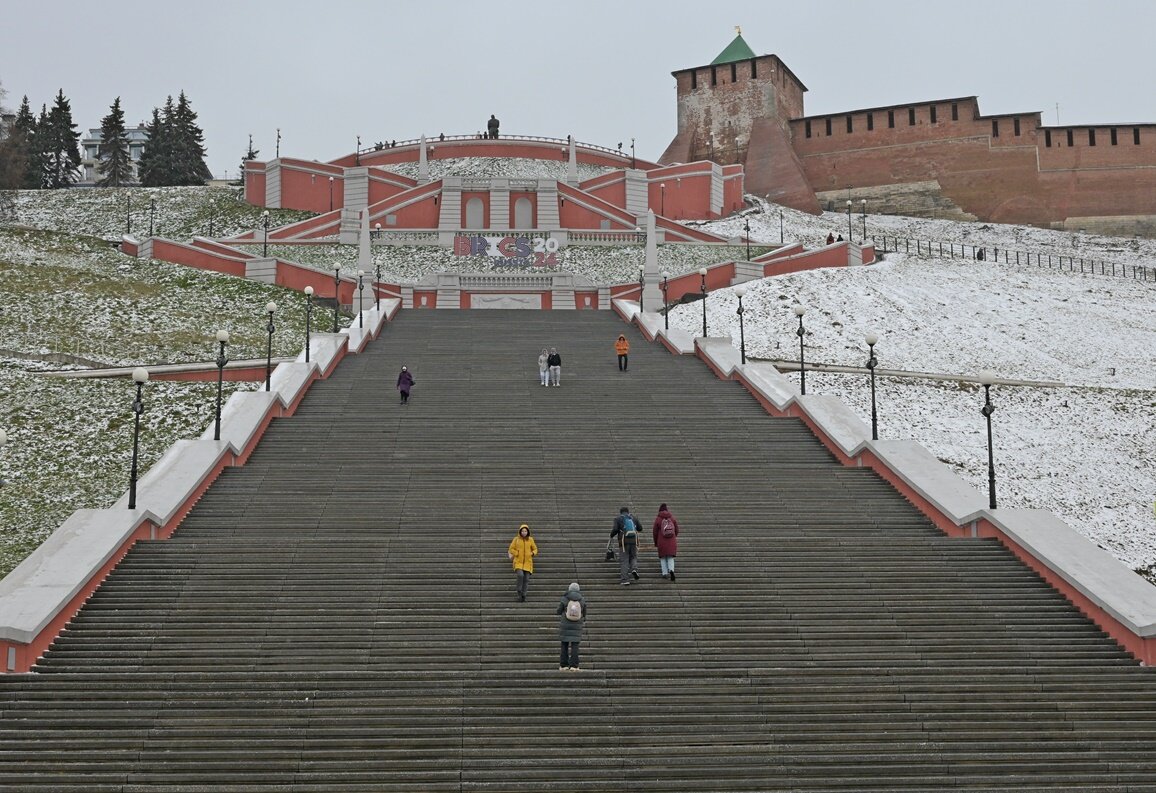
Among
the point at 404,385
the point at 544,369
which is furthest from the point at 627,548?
the point at 544,369

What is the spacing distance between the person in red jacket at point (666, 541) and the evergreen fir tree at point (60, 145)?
2786 inches

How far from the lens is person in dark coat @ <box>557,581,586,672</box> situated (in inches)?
431

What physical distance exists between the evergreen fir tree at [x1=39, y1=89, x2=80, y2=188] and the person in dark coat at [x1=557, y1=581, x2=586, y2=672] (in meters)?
72.2

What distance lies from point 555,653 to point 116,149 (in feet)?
228

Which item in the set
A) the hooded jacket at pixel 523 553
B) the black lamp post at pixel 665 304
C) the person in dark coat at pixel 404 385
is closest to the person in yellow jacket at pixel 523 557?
the hooded jacket at pixel 523 553

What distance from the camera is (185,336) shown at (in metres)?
30.0

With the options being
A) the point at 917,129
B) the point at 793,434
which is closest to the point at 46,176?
the point at 917,129

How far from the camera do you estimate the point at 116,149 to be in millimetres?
71938

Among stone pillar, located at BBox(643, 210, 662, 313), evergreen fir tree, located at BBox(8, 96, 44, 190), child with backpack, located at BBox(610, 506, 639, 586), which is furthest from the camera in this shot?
evergreen fir tree, located at BBox(8, 96, 44, 190)

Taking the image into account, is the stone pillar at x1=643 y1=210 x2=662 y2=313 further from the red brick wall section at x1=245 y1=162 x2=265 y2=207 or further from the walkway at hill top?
the red brick wall section at x1=245 y1=162 x2=265 y2=207

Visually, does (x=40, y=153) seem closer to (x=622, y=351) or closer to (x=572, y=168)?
(x=572, y=168)

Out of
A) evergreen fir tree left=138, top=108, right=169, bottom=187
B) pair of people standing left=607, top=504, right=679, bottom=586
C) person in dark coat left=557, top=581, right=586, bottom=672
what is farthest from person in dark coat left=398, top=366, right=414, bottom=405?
evergreen fir tree left=138, top=108, right=169, bottom=187

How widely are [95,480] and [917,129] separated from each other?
5676 cm

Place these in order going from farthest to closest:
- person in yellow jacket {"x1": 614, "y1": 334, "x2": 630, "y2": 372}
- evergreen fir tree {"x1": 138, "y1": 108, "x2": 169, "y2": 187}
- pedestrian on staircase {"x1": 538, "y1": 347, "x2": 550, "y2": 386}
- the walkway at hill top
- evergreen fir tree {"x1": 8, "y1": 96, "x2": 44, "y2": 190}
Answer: evergreen fir tree {"x1": 138, "y1": 108, "x2": 169, "y2": 187} < evergreen fir tree {"x1": 8, "y1": 96, "x2": 44, "y2": 190} < person in yellow jacket {"x1": 614, "y1": 334, "x2": 630, "y2": 372} < pedestrian on staircase {"x1": 538, "y1": 347, "x2": 550, "y2": 386} < the walkway at hill top
